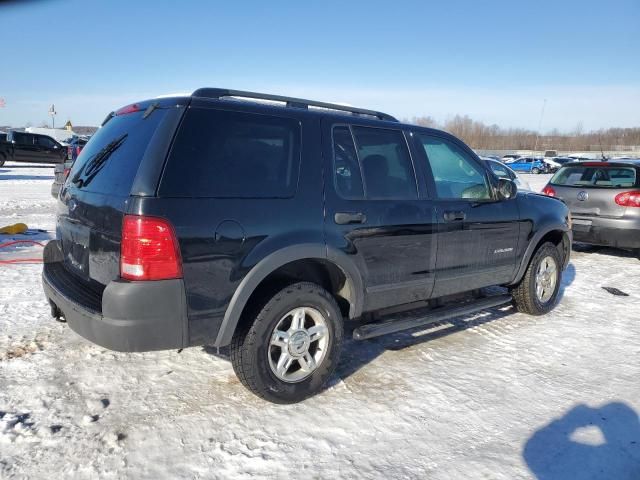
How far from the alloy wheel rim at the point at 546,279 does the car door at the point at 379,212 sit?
1944mm

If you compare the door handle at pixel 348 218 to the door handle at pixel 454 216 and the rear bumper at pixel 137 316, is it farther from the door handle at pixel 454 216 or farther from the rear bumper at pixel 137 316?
the rear bumper at pixel 137 316

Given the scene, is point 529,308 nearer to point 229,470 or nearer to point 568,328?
point 568,328

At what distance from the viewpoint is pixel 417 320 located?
3982mm

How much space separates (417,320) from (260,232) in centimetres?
163

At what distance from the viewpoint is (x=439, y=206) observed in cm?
411

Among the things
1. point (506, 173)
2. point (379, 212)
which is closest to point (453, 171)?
point (379, 212)

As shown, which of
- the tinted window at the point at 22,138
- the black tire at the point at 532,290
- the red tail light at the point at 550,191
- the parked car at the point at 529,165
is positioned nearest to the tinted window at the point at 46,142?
the tinted window at the point at 22,138

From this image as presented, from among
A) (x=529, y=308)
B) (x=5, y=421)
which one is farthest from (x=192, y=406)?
(x=529, y=308)

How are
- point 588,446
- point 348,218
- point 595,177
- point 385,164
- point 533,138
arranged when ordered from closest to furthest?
point 588,446 → point 348,218 → point 385,164 → point 595,177 → point 533,138

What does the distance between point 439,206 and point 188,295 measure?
7.31 feet

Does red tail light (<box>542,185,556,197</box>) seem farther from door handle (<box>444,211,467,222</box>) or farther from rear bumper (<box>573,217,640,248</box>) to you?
door handle (<box>444,211,467,222</box>)

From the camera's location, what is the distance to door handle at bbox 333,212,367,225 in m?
3.42

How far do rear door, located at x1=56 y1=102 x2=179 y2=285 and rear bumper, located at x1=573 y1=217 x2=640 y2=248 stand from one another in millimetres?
7271

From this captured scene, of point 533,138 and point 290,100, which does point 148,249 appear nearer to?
point 290,100
